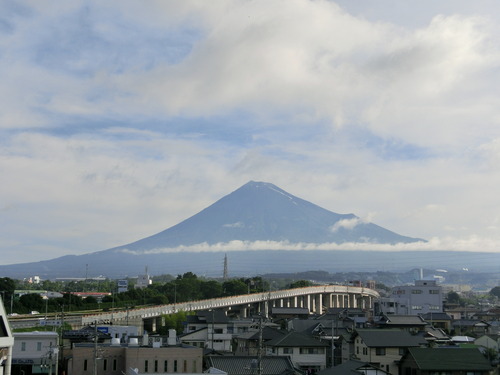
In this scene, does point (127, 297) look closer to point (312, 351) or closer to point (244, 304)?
point (244, 304)

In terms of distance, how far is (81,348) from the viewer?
43.6m

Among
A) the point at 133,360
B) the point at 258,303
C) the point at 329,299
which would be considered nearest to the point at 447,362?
the point at 133,360

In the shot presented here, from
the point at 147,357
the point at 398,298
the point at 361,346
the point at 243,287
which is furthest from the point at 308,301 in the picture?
the point at 147,357

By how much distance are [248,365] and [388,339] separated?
14440mm

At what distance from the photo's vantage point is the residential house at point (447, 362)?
45.5 metres

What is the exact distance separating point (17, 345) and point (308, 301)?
114270 mm

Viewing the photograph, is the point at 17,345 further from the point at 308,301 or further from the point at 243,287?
the point at 308,301

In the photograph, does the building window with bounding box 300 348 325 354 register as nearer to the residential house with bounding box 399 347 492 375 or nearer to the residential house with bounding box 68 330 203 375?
the residential house with bounding box 399 347 492 375

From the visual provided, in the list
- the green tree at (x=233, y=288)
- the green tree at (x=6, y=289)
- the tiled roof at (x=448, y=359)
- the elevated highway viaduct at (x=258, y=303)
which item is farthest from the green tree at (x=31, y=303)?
the tiled roof at (x=448, y=359)

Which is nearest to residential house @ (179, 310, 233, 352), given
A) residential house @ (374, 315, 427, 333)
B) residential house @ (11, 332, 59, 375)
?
residential house @ (374, 315, 427, 333)

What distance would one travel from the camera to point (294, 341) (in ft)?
180

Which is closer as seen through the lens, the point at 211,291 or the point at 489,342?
the point at 489,342

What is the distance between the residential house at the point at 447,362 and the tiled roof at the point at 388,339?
15.4 ft

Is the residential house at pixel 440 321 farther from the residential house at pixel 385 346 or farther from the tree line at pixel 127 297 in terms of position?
the tree line at pixel 127 297
